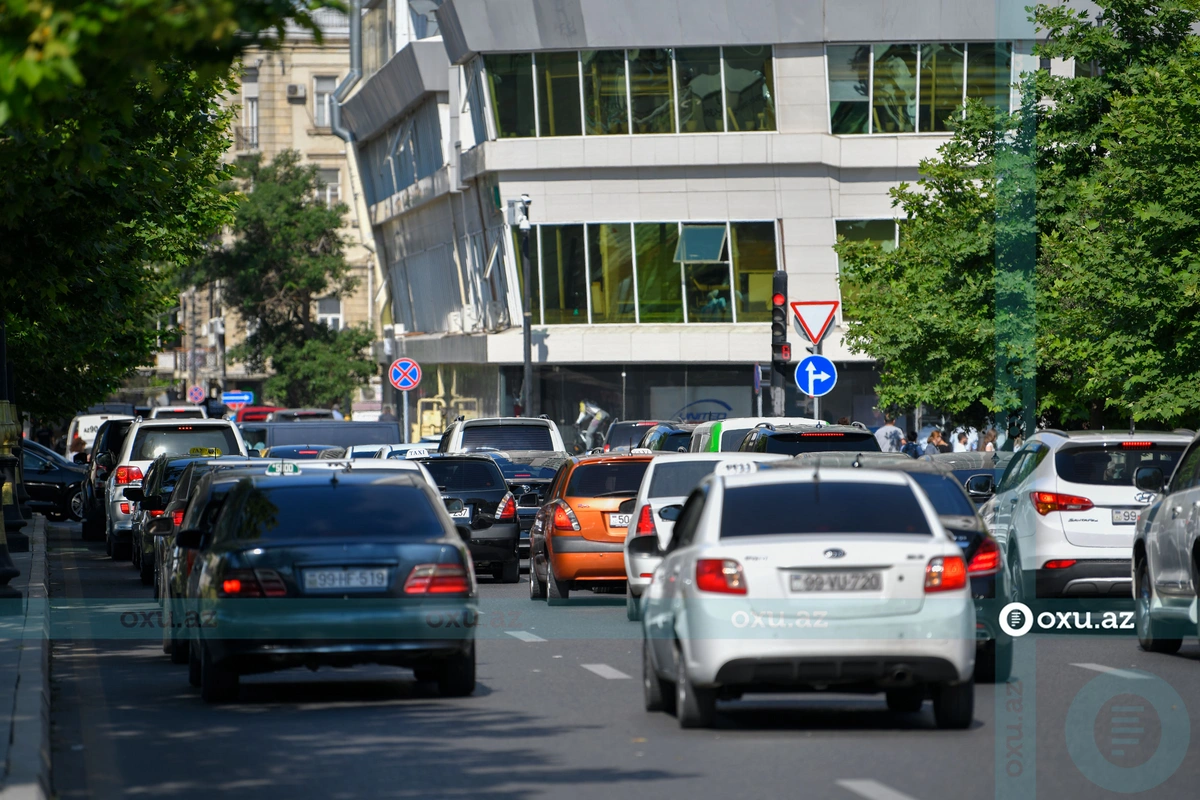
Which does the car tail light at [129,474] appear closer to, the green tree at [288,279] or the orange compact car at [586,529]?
the orange compact car at [586,529]

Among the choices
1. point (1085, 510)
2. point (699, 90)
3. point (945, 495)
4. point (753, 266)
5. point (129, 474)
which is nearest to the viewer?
point (945, 495)

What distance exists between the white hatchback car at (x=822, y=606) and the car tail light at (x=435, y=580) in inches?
70.0

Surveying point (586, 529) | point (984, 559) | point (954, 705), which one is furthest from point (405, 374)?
point (954, 705)

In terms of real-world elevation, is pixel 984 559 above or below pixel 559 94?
below

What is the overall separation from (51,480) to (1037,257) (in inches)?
812

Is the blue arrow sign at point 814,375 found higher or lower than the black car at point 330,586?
higher

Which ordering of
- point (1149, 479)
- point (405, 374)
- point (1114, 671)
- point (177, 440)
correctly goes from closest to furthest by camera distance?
point (1114, 671) → point (1149, 479) → point (177, 440) → point (405, 374)

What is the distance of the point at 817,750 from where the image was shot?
10.2 metres

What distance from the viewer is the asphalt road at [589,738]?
921 cm

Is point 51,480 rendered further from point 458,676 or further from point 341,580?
point 341,580

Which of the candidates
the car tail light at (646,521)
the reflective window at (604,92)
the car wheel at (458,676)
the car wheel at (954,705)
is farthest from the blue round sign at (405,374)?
the car wheel at (954,705)

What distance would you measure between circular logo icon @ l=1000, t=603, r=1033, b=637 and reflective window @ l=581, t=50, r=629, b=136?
38139 millimetres

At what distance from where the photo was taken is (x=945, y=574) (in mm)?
10617

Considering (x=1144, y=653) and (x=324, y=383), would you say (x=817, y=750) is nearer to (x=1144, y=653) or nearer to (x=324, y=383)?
(x=1144, y=653)
